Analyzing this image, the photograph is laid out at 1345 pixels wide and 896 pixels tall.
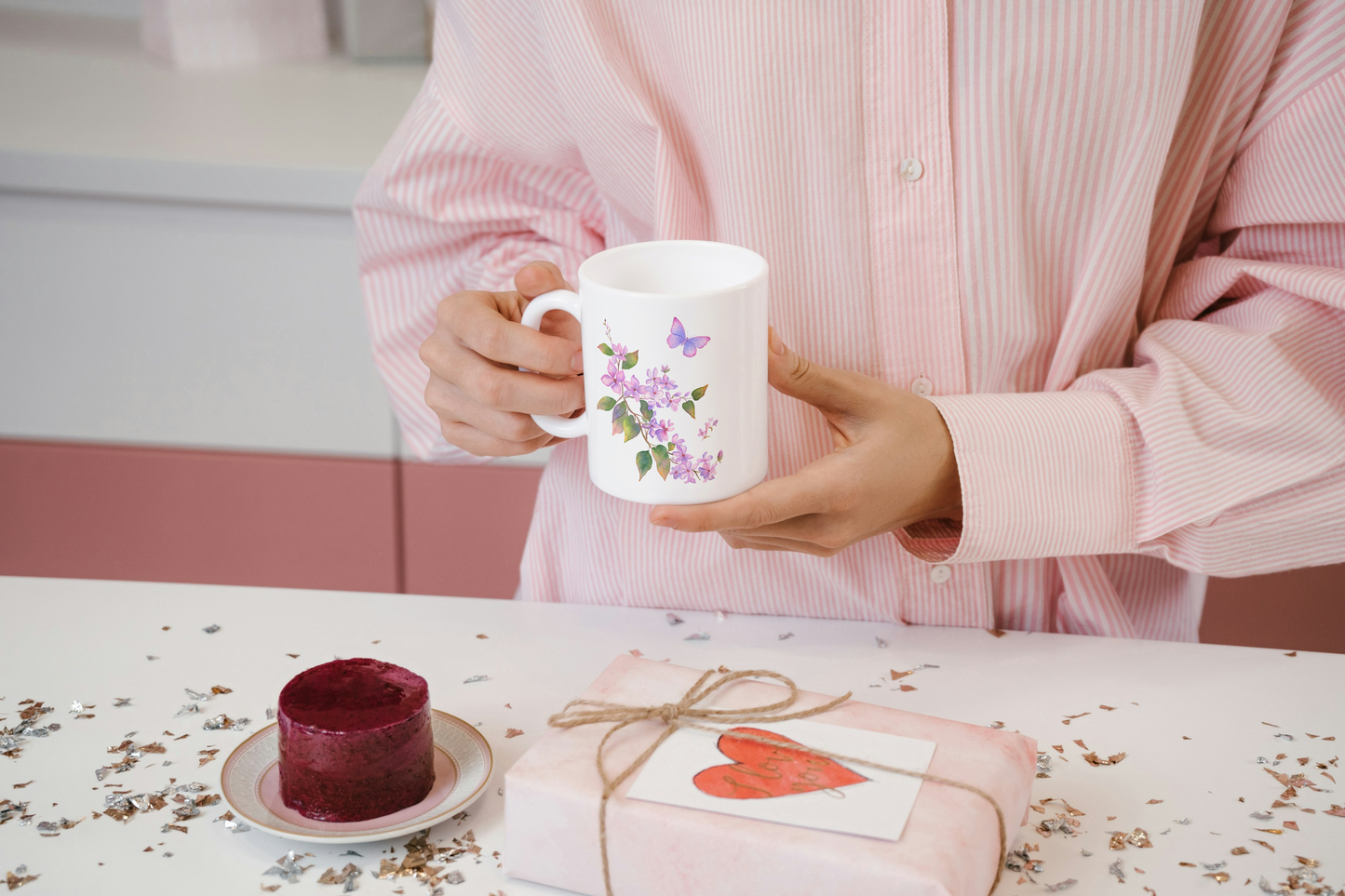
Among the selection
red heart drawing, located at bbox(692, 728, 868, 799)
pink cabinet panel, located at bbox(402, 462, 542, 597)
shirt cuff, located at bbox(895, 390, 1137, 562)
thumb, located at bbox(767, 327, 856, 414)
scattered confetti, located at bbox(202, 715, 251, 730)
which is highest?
thumb, located at bbox(767, 327, 856, 414)

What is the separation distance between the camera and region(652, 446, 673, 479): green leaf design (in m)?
0.61

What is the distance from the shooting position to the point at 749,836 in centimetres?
52

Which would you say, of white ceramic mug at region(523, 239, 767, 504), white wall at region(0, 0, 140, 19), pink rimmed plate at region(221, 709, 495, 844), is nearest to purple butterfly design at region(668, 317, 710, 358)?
white ceramic mug at region(523, 239, 767, 504)

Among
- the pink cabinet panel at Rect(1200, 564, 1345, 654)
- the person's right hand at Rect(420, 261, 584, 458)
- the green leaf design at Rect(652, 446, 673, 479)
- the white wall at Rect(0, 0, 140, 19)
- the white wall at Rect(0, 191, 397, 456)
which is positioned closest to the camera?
the green leaf design at Rect(652, 446, 673, 479)

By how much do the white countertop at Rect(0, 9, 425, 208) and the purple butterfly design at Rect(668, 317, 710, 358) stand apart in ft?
3.64

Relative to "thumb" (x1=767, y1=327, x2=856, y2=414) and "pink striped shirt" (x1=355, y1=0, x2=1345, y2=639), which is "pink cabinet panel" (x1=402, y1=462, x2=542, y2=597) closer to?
"pink striped shirt" (x1=355, y1=0, x2=1345, y2=639)

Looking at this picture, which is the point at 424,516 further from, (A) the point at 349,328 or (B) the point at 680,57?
(B) the point at 680,57

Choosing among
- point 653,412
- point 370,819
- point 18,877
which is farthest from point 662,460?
point 18,877

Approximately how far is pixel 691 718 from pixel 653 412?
0.54ft

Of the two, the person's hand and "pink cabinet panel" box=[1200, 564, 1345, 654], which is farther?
"pink cabinet panel" box=[1200, 564, 1345, 654]

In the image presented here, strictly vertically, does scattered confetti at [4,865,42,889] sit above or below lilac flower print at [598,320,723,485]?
below

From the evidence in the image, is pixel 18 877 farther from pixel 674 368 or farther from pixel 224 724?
pixel 674 368

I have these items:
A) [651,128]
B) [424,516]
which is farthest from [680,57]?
[424,516]

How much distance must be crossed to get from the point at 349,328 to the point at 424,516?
34cm
